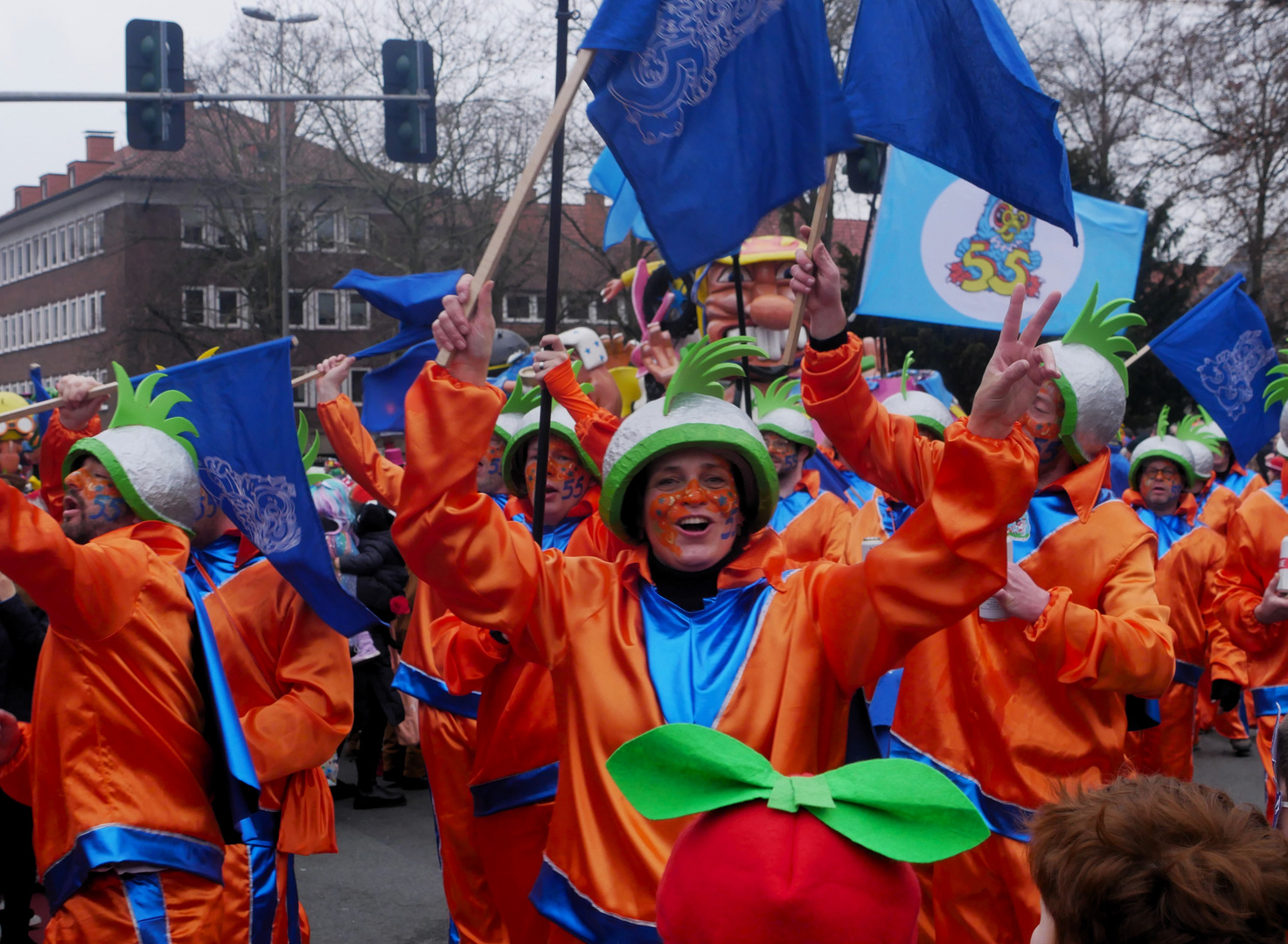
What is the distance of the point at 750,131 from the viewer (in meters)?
4.13

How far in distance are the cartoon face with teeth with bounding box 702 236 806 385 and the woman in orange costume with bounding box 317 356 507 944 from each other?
23.4 ft

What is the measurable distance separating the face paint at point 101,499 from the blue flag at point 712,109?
170 centimetres

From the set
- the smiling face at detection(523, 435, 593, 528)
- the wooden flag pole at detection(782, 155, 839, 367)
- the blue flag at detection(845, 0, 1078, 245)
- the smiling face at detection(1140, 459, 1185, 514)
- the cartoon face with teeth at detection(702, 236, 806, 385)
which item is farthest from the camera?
the cartoon face with teeth at detection(702, 236, 806, 385)

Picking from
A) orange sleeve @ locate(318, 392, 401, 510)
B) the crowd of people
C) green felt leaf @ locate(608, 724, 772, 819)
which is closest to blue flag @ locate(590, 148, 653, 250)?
the crowd of people

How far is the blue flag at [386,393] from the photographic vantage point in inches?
274

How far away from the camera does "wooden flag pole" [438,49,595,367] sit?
9.78 ft

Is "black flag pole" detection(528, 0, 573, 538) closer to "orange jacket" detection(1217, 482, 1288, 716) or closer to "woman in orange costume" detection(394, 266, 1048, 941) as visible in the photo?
"woman in orange costume" detection(394, 266, 1048, 941)

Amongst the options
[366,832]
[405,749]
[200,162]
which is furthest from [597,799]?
[200,162]

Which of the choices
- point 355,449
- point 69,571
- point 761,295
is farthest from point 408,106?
point 69,571

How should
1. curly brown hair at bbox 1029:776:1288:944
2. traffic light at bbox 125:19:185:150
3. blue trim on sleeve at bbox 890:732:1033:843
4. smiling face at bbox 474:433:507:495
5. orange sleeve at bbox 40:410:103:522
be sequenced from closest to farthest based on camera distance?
curly brown hair at bbox 1029:776:1288:944 → blue trim on sleeve at bbox 890:732:1033:843 → orange sleeve at bbox 40:410:103:522 → smiling face at bbox 474:433:507:495 → traffic light at bbox 125:19:185:150

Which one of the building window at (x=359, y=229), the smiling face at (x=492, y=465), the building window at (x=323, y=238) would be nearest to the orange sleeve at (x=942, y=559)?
the smiling face at (x=492, y=465)

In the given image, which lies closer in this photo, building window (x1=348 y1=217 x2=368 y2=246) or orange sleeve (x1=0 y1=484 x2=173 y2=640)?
orange sleeve (x1=0 y1=484 x2=173 y2=640)

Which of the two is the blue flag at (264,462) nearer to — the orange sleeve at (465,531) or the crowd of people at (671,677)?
the crowd of people at (671,677)

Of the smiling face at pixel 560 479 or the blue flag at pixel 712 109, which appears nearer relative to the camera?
the blue flag at pixel 712 109
